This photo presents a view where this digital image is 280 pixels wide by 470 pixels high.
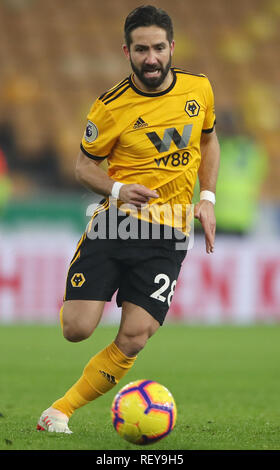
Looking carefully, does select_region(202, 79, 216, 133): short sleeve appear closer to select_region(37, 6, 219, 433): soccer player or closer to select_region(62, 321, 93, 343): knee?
select_region(37, 6, 219, 433): soccer player

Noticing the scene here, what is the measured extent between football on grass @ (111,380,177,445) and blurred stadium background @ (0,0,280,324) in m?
7.07

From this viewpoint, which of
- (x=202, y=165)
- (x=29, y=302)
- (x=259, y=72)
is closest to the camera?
(x=202, y=165)

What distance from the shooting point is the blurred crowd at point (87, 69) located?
51.6ft

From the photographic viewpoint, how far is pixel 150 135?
432cm

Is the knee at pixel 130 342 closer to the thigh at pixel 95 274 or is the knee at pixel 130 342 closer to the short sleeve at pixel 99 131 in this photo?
the thigh at pixel 95 274

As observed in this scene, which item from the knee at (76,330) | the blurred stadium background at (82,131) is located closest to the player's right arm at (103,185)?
the knee at (76,330)

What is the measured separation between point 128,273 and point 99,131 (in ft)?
2.31

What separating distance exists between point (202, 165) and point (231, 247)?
6956 mm

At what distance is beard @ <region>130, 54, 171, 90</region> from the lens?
13.7 ft

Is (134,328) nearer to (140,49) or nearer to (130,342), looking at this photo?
(130,342)

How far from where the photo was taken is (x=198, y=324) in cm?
1140

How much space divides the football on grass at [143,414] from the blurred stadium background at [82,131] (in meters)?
7.07

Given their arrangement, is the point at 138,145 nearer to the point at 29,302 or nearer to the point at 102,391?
the point at 102,391
